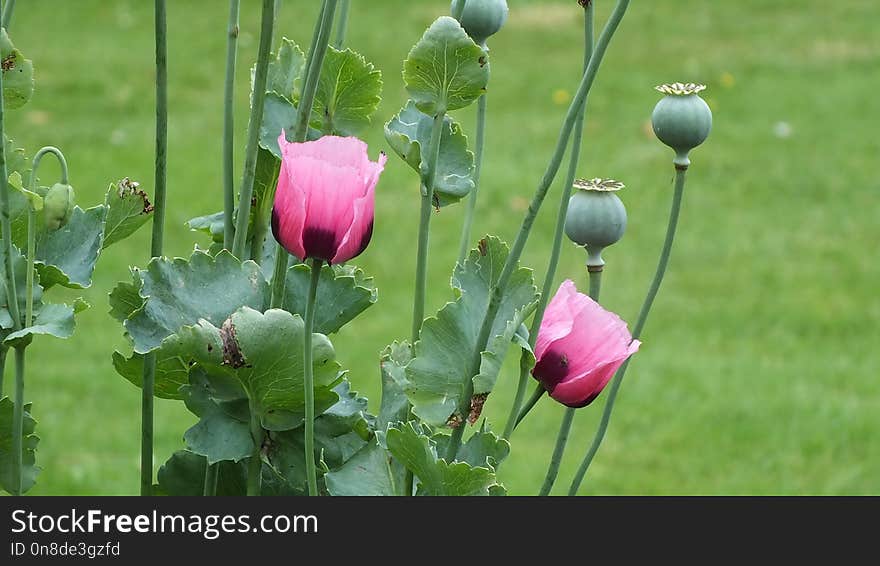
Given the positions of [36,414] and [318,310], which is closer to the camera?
[318,310]

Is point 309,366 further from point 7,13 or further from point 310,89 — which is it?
point 7,13

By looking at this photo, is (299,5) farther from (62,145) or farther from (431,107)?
(431,107)

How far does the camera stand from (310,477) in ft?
1.87

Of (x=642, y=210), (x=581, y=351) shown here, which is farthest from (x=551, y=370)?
(x=642, y=210)

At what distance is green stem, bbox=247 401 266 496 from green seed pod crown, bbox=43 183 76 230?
0.47 feet

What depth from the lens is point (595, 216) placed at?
0.64 m

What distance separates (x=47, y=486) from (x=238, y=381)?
1.74 meters

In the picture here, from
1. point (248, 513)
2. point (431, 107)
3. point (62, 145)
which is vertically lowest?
point (62, 145)

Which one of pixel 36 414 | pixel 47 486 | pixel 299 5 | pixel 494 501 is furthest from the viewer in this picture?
pixel 299 5

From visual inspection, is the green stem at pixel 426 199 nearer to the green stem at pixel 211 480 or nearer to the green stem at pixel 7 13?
the green stem at pixel 211 480

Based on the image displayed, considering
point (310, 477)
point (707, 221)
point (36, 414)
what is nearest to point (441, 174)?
point (310, 477)

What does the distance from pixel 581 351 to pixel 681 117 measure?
0.13 m

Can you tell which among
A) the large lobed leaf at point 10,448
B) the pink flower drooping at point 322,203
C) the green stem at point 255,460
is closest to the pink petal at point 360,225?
the pink flower drooping at point 322,203

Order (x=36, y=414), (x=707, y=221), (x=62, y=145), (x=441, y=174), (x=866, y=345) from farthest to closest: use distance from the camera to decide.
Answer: (x=62, y=145), (x=707, y=221), (x=866, y=345), (x=36, y=414), (x=441, y=174)
